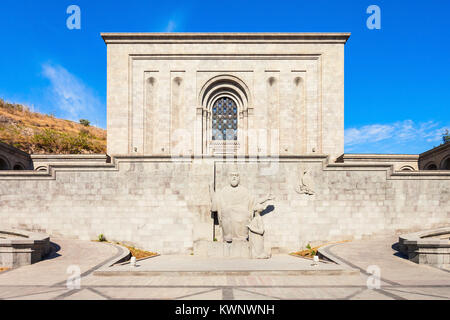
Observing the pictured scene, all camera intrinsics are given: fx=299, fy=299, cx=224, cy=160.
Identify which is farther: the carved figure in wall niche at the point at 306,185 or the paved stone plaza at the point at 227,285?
the carved figure in wall niche at the point at 306,185

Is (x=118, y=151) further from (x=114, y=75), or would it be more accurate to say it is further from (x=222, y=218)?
(x=222, y=218)

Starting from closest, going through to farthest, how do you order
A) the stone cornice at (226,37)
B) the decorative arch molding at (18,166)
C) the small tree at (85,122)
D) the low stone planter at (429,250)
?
the low stone planter at (429,250)
the stone cornice at (226,37)
the decorative arch molding at (18,166)
the small tree at (85,122)

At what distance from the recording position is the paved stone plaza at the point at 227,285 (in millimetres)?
7090

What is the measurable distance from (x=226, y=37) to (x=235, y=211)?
18172 millimetres

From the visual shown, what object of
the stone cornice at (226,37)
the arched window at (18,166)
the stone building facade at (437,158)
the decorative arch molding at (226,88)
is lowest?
the arched window at (18,166)

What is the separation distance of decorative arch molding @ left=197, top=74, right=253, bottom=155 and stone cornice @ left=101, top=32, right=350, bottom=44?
132 inches

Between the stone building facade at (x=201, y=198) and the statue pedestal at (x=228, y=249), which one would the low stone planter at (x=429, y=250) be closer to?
the stone building facade at (x=201, y=198)

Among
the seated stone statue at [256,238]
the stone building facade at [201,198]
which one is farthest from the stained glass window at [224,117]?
the seated stone statue at [256,238]

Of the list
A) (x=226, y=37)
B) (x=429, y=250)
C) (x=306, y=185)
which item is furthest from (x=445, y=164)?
(x=226, y=37)

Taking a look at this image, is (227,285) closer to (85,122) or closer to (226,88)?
(226,88)

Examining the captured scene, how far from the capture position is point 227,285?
8.09m

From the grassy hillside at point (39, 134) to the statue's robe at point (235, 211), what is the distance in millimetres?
32107

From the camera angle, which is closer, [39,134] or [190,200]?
[190,200]

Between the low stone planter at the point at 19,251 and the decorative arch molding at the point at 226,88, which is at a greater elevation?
the decorative arch molding at the point at 226,88
